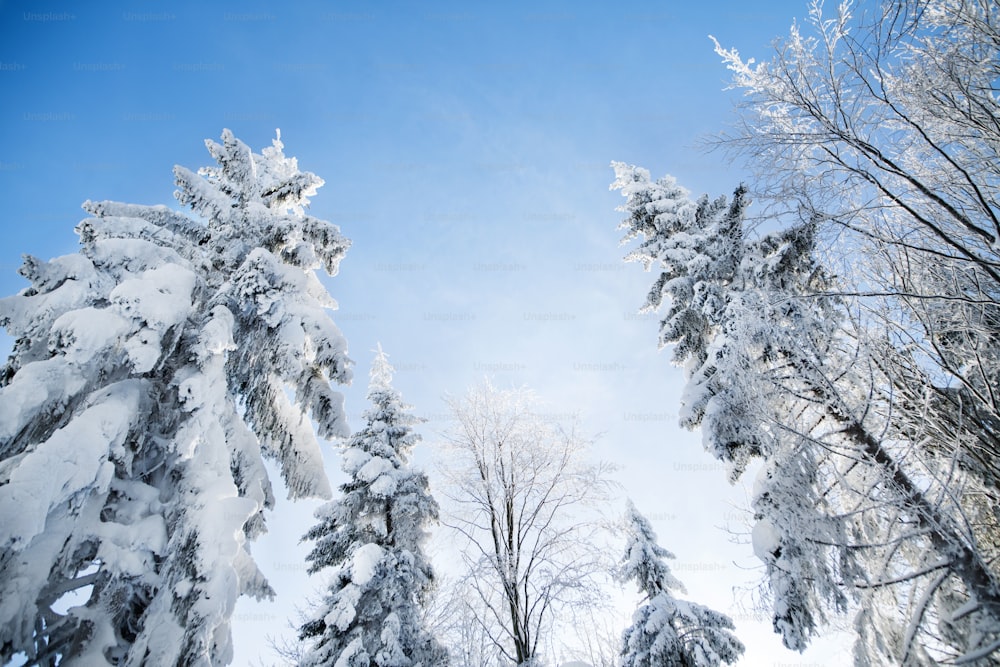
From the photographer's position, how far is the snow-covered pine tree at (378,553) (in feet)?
28.2

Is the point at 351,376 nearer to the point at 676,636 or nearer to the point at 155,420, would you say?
the point at 155,420

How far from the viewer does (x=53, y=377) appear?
15.8 ft

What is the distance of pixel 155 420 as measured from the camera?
599 centimetres

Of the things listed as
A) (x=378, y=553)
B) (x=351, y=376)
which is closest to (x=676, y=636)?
(x=378, y=553)

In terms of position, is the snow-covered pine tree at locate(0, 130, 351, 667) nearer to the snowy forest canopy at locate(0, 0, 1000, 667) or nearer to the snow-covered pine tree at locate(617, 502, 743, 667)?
the snowy forest canopy at locate(0, 0, 1000, 667)

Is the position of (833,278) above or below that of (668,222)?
below

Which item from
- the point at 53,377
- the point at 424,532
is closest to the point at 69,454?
the point at 53,377

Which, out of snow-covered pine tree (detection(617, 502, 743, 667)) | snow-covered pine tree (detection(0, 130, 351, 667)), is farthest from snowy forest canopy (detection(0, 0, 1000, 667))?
snow-covered pine tree (detection(617, 502, 743, 667))

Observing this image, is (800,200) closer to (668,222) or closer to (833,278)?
(833,278)

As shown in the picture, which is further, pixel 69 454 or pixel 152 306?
pixel 152 306

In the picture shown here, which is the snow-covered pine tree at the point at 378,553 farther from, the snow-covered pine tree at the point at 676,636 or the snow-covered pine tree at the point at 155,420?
the snow-covered pine tree at the point at 676,636

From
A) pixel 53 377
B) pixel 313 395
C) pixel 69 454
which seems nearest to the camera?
pixel 69 454

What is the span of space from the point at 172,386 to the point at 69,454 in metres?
1.60

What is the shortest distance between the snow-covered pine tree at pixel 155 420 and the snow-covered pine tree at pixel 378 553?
10.0 feet
